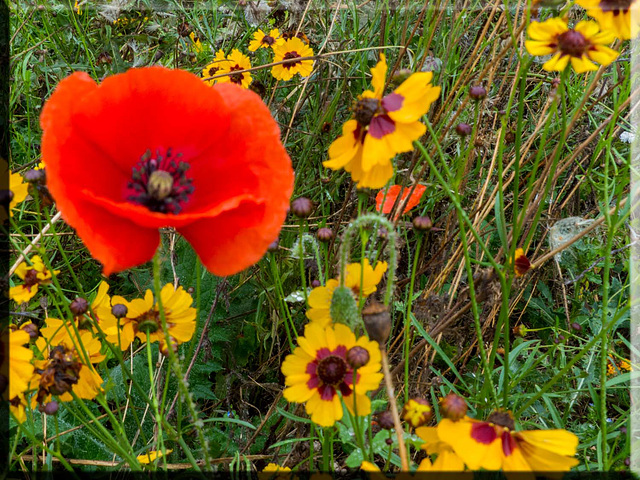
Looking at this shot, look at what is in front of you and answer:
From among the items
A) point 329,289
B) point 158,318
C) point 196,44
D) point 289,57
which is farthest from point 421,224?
point 196,44

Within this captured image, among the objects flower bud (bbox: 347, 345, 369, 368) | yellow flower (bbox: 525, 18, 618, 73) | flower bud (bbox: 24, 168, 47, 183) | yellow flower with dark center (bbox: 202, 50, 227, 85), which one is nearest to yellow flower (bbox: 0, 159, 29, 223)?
flower bud (bbox: 24, 168, 47, 183)

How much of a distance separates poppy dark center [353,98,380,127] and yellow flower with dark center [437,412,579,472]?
0.41 m

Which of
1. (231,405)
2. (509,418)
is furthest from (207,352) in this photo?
(509,418)

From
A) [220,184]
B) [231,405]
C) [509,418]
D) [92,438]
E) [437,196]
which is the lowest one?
[231,405]

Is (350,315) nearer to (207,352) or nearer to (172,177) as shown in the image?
(172,177)

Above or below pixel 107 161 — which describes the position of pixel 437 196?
below

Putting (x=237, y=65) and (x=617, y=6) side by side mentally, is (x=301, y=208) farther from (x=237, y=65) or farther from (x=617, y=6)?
(x=237, y=65)

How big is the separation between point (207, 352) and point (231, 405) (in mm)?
156

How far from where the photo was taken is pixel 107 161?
0.73 meters

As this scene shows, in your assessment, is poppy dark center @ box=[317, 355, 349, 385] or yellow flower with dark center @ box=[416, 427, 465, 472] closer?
yellow flower with dark center @ box=[416, 427, 465, 472]

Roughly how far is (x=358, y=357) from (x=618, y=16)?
0.61 meters

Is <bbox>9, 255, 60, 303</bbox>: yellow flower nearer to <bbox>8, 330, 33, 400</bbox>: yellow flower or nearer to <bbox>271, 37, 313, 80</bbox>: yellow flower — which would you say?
<bbox>8, 330, 33, 400</bbox>: yellow flower

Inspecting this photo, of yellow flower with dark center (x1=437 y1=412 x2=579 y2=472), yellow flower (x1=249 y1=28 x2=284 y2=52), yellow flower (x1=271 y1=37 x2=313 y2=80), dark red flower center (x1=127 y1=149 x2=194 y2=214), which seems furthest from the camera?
yellow flower (x1=249 y1=28 x2=284 y2=52)

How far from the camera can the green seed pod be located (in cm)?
73
